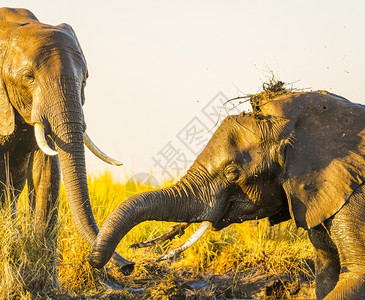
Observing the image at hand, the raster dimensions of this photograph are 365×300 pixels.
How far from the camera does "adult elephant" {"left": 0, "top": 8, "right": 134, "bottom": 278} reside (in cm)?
694

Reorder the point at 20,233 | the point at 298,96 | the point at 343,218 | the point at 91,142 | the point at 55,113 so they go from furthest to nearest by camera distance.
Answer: the point at 91,142 → the point at 55,113 → the point at 20,233 → the point at 298,96 → the point at 343,218

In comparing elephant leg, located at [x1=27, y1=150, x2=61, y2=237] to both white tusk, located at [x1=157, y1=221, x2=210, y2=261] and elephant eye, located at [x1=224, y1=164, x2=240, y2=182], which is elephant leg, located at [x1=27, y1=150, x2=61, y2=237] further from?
elephant eye, located at [x1=224, y1=164, x2=240, y2=182]

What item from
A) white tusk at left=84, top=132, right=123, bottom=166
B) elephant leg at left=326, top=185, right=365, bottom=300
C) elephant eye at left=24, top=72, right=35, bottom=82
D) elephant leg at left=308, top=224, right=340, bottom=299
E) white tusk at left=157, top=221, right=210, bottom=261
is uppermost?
elephant leg at left=326, top=185, right=365, bottom=300

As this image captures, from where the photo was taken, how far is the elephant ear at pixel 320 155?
486 cm

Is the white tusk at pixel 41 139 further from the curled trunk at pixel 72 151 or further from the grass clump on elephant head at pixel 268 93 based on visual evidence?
the grass clump on elephant head at pixel 268 93

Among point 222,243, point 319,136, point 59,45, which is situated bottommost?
point 222,243

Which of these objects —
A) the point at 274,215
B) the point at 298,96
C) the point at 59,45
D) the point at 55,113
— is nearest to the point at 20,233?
the point at 55,113

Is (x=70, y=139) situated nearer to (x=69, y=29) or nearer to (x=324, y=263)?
(x=69, y=29)

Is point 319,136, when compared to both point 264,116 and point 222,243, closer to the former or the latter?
point 264,116

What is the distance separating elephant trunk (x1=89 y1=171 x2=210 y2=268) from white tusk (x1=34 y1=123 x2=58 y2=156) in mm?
2189

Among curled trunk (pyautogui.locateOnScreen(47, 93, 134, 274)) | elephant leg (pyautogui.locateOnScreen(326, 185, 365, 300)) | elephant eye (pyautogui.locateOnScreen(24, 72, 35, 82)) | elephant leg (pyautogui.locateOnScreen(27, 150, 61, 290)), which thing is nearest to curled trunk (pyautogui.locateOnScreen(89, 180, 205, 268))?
elephant leg (pyautogui.locateOnScreen(326, 185, 365, 300))

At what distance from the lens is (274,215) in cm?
530

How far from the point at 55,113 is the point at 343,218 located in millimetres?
3298

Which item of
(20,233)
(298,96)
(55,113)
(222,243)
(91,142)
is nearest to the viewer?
(298,96)
